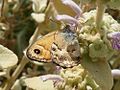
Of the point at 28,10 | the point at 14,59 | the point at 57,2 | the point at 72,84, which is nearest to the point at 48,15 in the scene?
the point at 57,2

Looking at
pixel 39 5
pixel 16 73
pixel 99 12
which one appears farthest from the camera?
pixel 39 5

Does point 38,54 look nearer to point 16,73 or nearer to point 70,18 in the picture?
point 70,18

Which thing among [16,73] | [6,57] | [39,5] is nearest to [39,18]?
[39,5]

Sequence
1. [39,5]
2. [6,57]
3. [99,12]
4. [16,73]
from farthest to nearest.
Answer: [39,5], [16,73], [6,57], [99,12]

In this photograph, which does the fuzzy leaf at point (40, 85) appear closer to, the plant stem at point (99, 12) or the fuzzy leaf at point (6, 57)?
the fuzzy leaf at point (6, 57)

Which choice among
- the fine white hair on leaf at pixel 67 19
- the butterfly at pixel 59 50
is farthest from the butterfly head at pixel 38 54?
the fine white hair on leaf at pixel 67 19

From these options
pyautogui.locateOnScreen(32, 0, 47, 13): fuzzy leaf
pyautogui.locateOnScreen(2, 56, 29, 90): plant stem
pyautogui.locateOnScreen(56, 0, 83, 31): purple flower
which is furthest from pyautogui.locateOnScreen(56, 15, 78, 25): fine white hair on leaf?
pyautogui.locateOnScreen(32, 0, 47, 13): fuzzy leaf

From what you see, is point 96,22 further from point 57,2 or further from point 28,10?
point 28,10
